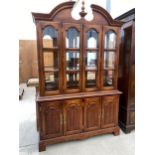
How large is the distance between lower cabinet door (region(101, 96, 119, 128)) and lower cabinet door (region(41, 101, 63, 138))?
0.75 meters

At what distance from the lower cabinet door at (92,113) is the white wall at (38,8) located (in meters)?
1.50

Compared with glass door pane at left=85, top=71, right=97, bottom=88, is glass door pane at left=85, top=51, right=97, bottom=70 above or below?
above

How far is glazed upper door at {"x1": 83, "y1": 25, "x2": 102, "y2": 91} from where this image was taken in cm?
220

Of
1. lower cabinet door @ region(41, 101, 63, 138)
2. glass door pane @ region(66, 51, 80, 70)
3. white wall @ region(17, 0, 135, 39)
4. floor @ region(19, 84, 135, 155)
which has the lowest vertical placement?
floor @ region(19, 84, 135, 155)

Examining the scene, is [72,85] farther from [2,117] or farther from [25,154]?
[2,117]

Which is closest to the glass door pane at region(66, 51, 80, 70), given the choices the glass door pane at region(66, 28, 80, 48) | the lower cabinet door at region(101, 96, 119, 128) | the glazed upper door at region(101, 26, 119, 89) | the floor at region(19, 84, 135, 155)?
the glass door pane at region(66, 28, 80, 48)

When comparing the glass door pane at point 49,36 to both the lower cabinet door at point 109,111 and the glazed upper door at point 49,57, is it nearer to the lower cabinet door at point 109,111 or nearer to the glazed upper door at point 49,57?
the glazed upper door at point 49,57

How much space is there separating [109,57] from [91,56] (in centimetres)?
35

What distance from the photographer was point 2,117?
512mm

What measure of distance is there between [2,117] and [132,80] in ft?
7.76

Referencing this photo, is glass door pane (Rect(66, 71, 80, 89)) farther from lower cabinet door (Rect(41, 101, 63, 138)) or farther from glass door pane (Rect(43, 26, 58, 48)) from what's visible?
A: glass door pane (Rect(43, 26, 58, 48))

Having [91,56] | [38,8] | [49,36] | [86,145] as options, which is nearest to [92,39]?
[91,56]
